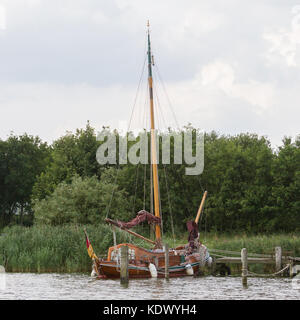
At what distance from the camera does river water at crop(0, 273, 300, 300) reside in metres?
33.6

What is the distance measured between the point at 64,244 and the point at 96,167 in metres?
37.3

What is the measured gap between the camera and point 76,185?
6719 cm

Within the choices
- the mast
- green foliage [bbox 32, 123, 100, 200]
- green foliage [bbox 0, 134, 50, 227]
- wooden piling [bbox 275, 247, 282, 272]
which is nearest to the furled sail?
the mast

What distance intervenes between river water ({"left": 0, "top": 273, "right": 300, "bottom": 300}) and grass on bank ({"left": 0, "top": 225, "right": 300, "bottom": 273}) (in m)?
1.60

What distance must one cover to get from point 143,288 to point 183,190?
3995cm

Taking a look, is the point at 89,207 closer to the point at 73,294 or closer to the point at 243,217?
the point at 243,217

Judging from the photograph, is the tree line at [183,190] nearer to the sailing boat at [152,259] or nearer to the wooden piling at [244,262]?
the sailing boat at [152,259]

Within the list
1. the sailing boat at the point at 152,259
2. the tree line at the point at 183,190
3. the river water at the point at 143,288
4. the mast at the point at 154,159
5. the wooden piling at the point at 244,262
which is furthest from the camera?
the tree line at the point at 183,190

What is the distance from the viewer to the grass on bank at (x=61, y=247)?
44812mm

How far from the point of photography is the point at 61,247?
150 ft

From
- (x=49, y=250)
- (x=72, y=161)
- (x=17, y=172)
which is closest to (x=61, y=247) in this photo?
(x=49, y=250)

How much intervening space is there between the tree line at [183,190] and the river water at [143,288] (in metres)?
20.6

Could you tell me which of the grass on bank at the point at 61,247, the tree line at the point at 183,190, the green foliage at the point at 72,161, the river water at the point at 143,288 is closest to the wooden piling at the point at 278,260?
the river water at the point at 143,288

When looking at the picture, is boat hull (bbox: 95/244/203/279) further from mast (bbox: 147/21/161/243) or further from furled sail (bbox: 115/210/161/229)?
mast (bbox: 147/21/161/243)
